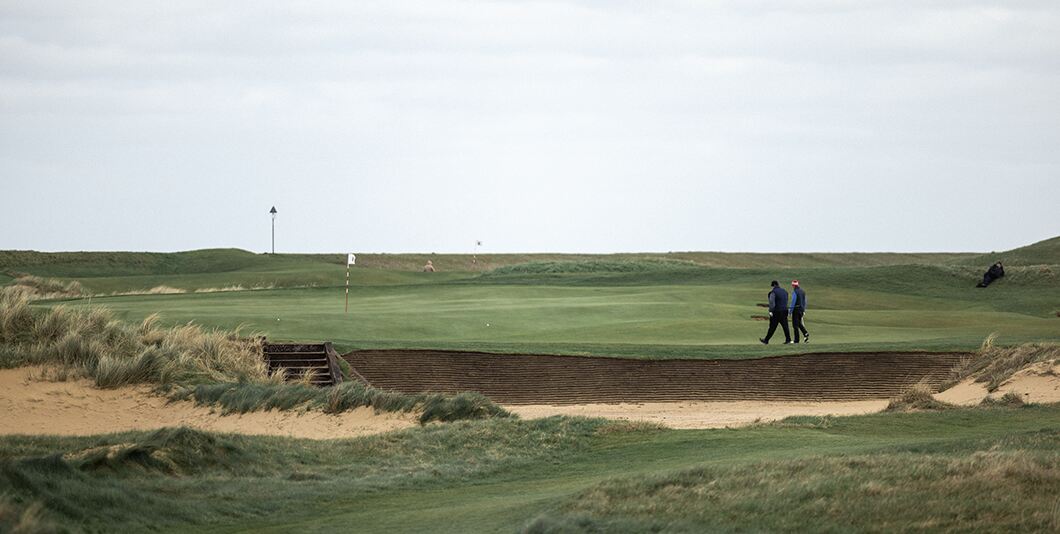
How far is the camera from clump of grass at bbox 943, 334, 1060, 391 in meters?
21.2

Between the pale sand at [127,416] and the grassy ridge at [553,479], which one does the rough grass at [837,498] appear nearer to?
the grassy ridge at [553,479]

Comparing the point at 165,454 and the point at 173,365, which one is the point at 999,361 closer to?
the point at 173,365

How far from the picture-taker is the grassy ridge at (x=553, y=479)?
29.2ft

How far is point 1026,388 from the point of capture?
2005cm

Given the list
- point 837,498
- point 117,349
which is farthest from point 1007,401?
point 117,349

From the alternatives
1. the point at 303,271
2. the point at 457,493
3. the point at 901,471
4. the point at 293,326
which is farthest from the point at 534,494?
the point at 303,271

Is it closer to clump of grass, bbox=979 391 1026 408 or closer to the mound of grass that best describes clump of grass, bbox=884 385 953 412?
clump of grass, bbox=979 391 1026 408

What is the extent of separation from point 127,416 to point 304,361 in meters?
4.80

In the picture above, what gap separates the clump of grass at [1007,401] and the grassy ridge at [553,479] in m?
2.36

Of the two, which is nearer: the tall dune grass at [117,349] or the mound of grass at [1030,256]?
the tall dune grass at [117,349]

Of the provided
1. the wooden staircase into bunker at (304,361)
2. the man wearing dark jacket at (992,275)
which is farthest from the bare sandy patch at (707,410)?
the man wearing dark jacket at (992,275)

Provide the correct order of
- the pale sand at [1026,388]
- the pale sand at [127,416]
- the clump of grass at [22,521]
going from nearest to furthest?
the clump of grass at [22,521] < the pale sand at [127,416] < the pale sand at [1026,388]

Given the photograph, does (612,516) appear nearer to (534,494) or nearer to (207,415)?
(534,494)

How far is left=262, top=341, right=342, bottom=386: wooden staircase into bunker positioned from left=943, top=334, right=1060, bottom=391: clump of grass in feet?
36.2
